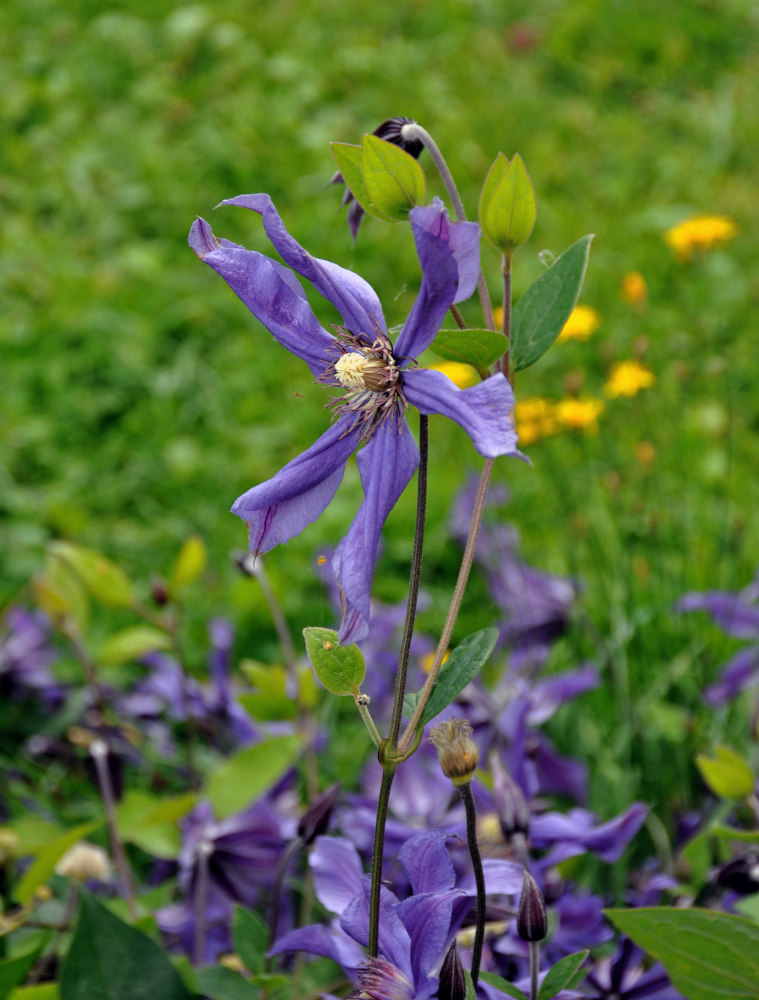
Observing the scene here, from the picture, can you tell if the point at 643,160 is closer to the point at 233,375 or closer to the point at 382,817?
the point at 233,375

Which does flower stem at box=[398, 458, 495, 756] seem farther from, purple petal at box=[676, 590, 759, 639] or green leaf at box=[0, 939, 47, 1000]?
purple petal at box=[676, 590, 759, 639]

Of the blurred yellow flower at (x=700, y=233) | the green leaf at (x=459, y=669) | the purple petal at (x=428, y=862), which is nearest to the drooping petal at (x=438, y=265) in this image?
the green leaf at (x=459, y=669)

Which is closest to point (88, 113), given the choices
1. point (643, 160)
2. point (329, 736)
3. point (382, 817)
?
point (643, 160)

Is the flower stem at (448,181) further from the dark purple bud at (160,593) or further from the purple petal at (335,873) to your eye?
the dark purple bud at (160,593)

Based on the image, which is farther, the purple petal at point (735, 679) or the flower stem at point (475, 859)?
the purple petal at point (735, 679)

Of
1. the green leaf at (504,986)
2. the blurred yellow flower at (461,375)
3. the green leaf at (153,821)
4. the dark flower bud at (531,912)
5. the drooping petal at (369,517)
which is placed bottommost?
the green leaf at (153,821)

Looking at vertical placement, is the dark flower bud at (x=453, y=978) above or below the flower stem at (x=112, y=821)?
above

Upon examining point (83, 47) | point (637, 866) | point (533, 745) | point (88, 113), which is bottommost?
point (637, 866)
